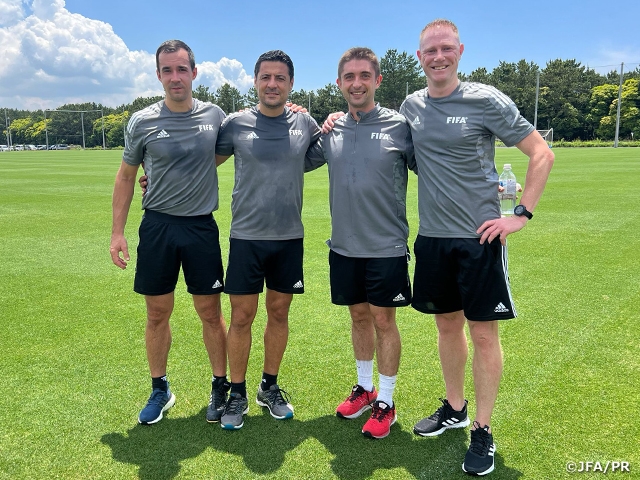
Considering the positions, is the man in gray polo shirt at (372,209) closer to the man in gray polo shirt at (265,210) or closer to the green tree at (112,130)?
the man in gray polo shirt at (265,210)

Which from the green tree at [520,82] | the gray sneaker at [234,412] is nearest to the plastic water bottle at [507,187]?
the gray sneaker at [234,412]

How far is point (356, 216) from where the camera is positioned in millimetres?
3469

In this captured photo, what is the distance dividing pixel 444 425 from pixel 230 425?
146cm

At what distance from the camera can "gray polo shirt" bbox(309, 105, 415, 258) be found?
3.39 m

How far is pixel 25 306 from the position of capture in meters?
5.80

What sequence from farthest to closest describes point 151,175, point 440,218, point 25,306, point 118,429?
1. point 25,306
2. point 151,175
3. point 118,429
4. point 440,218

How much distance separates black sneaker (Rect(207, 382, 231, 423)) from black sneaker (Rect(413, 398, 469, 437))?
1381 millimetres

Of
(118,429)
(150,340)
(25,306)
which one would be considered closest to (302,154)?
(150,340)

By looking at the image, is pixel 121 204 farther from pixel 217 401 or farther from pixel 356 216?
pixel 356 216

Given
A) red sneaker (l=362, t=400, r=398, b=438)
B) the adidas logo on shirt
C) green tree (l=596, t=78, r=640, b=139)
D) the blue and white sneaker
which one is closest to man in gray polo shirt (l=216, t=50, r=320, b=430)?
the blue and white sneaker

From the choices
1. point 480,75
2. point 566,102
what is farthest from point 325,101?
point 566,102

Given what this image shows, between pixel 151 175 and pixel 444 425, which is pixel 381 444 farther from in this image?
pixel 151 175

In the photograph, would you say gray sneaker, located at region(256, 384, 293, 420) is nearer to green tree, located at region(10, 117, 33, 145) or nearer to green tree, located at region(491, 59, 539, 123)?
green tree, located at region(491, 59, 539, 123)

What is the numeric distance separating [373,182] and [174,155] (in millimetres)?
1412
